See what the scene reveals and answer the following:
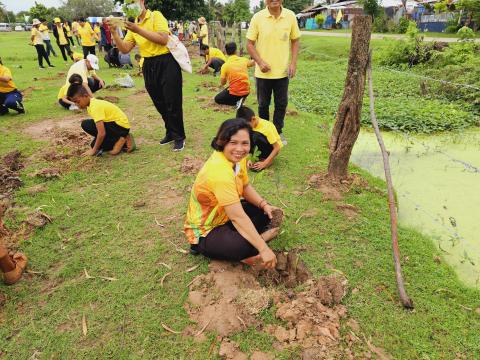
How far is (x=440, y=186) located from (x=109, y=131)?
4.36 meters

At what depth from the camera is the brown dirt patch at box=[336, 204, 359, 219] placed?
329 cm

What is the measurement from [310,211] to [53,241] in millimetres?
2456

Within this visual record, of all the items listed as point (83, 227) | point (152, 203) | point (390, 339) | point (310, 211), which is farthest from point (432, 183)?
point (83, 227)

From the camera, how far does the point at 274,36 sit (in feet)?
13.8

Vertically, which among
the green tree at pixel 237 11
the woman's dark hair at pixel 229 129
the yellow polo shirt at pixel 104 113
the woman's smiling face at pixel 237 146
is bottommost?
the yellow polo shirt at pixel 104 113

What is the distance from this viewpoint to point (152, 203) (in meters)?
3.60

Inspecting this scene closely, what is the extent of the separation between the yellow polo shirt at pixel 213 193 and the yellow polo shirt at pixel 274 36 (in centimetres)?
227

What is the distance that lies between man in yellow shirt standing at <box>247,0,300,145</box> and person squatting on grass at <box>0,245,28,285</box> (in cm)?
337

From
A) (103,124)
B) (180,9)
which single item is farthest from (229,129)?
(180,9)

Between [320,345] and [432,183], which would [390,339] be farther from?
[432,183]

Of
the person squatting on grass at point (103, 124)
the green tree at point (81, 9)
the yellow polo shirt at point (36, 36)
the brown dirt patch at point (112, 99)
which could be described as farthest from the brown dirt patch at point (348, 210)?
the green tree at point (81, 9)

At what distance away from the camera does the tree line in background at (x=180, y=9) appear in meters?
19.7

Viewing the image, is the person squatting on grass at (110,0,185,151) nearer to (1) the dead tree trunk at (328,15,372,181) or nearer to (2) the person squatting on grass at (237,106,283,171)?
(2) the person squatting on grass at (237,106,283,171)

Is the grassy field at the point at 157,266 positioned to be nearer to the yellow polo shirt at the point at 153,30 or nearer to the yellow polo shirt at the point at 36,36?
the yellow polo shirt at the point at 153,30
